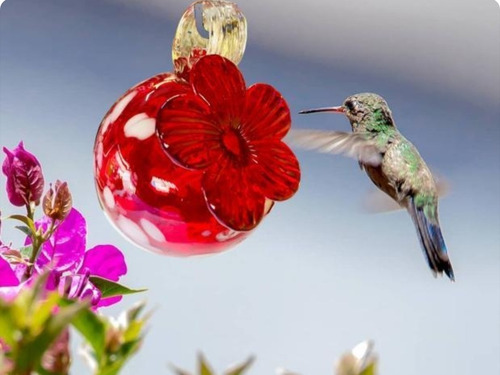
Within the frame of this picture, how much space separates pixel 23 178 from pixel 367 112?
1072 mm

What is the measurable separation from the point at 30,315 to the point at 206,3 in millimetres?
521

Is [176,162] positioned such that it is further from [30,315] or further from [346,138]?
[346,138]

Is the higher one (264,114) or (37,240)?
(264,114)

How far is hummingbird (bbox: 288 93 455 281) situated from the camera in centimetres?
142

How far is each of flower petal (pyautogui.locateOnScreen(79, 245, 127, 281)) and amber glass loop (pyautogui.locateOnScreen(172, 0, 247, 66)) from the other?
0.73 feet

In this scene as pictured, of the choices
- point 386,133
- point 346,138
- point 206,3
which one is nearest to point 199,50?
point 206,3

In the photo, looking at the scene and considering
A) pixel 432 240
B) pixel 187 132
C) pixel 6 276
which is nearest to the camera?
pixel 6 276

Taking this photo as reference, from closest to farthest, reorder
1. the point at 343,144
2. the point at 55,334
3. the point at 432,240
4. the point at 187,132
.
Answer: the point at 55,334 < the point at 187,132 < the point at 343,144 < the point at 432,240

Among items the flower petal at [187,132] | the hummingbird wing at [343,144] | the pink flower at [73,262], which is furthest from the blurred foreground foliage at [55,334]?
the hummingbird wing at [343,144]

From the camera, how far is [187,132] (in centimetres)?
58

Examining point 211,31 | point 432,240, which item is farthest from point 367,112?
point 211,31

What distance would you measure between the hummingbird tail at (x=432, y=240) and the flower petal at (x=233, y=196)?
86 centimetres

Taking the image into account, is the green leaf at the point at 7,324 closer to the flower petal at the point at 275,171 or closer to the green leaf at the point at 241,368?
the green leaf at the point at 241,368

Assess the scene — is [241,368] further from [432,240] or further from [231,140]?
[432,240]
